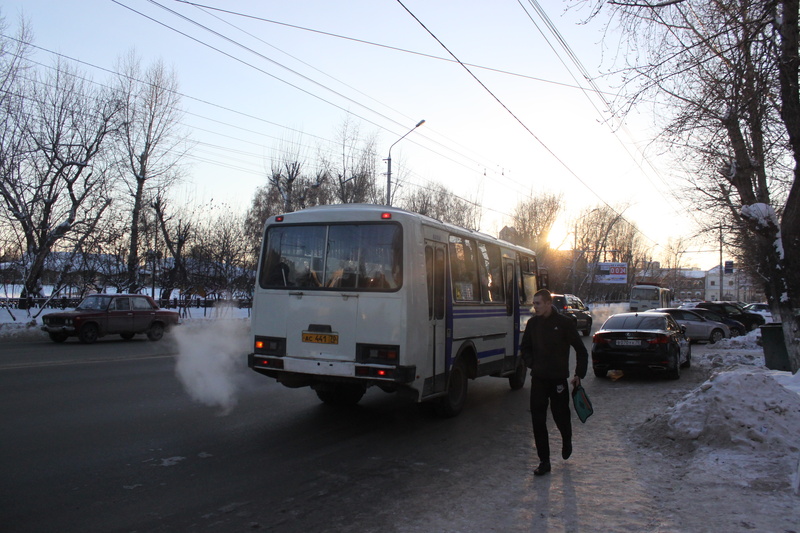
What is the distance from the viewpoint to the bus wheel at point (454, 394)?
28.2ft

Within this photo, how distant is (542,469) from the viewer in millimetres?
5992

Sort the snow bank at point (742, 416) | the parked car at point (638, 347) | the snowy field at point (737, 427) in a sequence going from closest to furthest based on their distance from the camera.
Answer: the snowy field at point (737, 427), the snow bank at point (742, 416), the parked car at point (638, 347)

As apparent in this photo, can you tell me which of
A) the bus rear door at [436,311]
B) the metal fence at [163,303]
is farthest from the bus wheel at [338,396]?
→ the metal fence at [163,303]

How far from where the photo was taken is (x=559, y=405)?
6.18 meters

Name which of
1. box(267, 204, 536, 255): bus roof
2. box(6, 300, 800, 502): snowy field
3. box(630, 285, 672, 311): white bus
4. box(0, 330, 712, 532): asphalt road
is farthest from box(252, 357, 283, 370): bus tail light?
box(630, 285, 672, 311): white bus

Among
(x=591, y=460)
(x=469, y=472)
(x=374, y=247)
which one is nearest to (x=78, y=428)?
(x=374, y=247)

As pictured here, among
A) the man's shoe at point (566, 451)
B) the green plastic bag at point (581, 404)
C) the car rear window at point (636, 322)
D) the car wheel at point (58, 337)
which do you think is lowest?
the man's shoe at point (566, 451)

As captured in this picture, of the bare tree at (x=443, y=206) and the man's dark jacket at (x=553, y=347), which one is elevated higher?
the bare tree at (x=443, y=206)

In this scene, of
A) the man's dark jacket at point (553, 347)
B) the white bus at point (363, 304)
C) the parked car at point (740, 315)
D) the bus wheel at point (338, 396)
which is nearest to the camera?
the man's dark jacket at point (553, 347)

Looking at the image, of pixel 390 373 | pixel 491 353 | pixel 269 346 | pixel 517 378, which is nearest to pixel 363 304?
pixel 390 373

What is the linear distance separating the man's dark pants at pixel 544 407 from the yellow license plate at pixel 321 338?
2.63 metres

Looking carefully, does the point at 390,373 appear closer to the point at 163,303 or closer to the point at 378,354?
the point at 378,354

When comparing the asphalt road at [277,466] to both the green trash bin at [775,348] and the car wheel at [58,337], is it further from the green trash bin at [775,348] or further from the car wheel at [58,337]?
the car wheel at [58,337]

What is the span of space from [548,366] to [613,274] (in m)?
86.1
